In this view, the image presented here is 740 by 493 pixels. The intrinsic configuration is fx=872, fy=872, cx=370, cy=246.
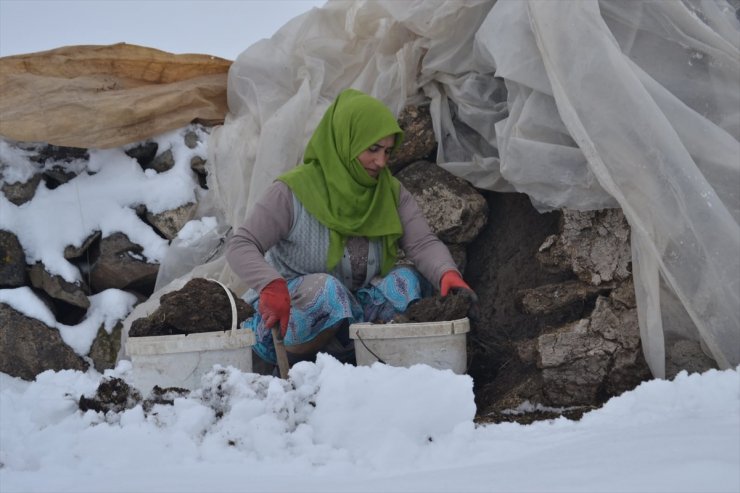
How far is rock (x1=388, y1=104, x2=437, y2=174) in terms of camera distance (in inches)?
143

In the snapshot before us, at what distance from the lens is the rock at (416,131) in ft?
11.9

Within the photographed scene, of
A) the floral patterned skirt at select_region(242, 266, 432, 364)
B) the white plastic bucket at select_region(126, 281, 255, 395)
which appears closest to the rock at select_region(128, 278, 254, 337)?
the white plastic bucket at select_region(126, 281, 255, 395)

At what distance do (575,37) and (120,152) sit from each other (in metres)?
2.21

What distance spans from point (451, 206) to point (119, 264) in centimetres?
149

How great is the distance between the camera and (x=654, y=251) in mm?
2572

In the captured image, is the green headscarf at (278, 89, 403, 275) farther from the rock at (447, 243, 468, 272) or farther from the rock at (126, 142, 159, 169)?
the rock at (126, 142, 159, 169)

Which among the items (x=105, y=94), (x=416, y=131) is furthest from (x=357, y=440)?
(x=105, y=94)

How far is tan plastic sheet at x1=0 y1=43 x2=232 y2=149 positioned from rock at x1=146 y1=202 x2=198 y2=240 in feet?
1.20

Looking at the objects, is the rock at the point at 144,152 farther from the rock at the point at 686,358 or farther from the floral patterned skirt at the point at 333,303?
the rock at the point at 686,358

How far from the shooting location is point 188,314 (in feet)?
8.45

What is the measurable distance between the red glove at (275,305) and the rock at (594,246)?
0.99 meters

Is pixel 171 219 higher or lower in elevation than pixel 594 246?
lower

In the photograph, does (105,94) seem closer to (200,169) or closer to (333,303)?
(200,169)

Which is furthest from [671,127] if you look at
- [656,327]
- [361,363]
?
[361,363]
